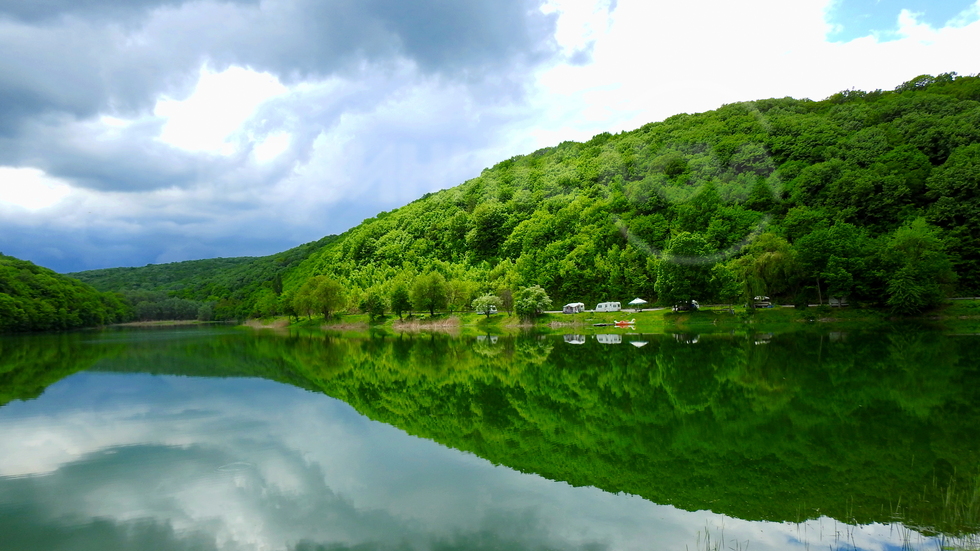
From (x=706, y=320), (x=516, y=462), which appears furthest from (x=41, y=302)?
(x=516, y=462)

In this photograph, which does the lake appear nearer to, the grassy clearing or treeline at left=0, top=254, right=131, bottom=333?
the grassy clearing

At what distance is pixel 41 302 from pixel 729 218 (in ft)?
458

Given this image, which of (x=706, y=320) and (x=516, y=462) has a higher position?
(x=516, y=462)

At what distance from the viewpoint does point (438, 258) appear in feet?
449

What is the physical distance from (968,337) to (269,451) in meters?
54.0

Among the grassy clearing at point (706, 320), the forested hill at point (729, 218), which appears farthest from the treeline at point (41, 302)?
the grassy clearing at point (706, 320)

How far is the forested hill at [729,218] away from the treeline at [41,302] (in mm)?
38490

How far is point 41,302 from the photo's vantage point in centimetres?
10262

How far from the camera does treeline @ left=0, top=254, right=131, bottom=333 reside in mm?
94875

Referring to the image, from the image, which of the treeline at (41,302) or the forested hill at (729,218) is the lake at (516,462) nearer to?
the forested hill at (729,218)

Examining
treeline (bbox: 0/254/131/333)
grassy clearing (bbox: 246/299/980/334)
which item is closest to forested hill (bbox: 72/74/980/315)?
grassy clearing (bbox: 246/299/980/334)

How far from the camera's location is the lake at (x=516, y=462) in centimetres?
961

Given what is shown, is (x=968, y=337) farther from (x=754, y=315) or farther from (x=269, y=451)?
(x=269, y=451)

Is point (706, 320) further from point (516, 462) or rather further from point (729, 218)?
point (516, 462)
